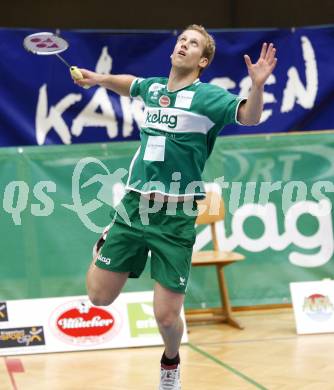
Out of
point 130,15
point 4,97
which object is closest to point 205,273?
point 4,97

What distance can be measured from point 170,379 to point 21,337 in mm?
2078

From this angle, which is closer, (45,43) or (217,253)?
(45,43)

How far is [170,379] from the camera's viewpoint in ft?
18.3

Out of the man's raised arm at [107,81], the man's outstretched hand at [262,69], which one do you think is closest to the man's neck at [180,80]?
the man's raised arm at [107,81]

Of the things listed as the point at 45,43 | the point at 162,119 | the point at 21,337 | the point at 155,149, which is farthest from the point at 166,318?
the point at 21,337

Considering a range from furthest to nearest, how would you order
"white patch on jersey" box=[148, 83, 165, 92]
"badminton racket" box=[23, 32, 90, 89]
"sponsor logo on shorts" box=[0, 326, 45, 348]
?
"sponsor logo on shorts" box=[0, 326, 45, 348] → "badminton racket" box=[23, 32, 90, 89] → "white patch on jersey" box=[148, 83, 165, 92]

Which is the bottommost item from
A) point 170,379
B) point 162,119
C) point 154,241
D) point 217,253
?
point 170,379

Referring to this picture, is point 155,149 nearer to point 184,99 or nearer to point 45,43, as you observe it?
point 184,99

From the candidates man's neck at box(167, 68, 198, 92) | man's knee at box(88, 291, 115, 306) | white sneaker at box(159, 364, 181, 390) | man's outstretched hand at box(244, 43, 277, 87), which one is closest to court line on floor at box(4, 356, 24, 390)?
man's knee at box(88, 291, 115, 306)

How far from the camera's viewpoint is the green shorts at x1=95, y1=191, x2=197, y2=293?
538 cm

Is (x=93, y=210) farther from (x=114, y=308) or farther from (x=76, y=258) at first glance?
(x=114, y=308)

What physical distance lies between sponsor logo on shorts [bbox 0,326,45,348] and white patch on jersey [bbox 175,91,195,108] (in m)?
2.76

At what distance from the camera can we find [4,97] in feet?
28.4

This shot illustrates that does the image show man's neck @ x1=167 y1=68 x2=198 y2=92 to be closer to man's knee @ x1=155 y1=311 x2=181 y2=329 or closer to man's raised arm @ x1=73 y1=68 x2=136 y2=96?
man's raised arm @ x1=73 y1=68 x2=136 y2=96
